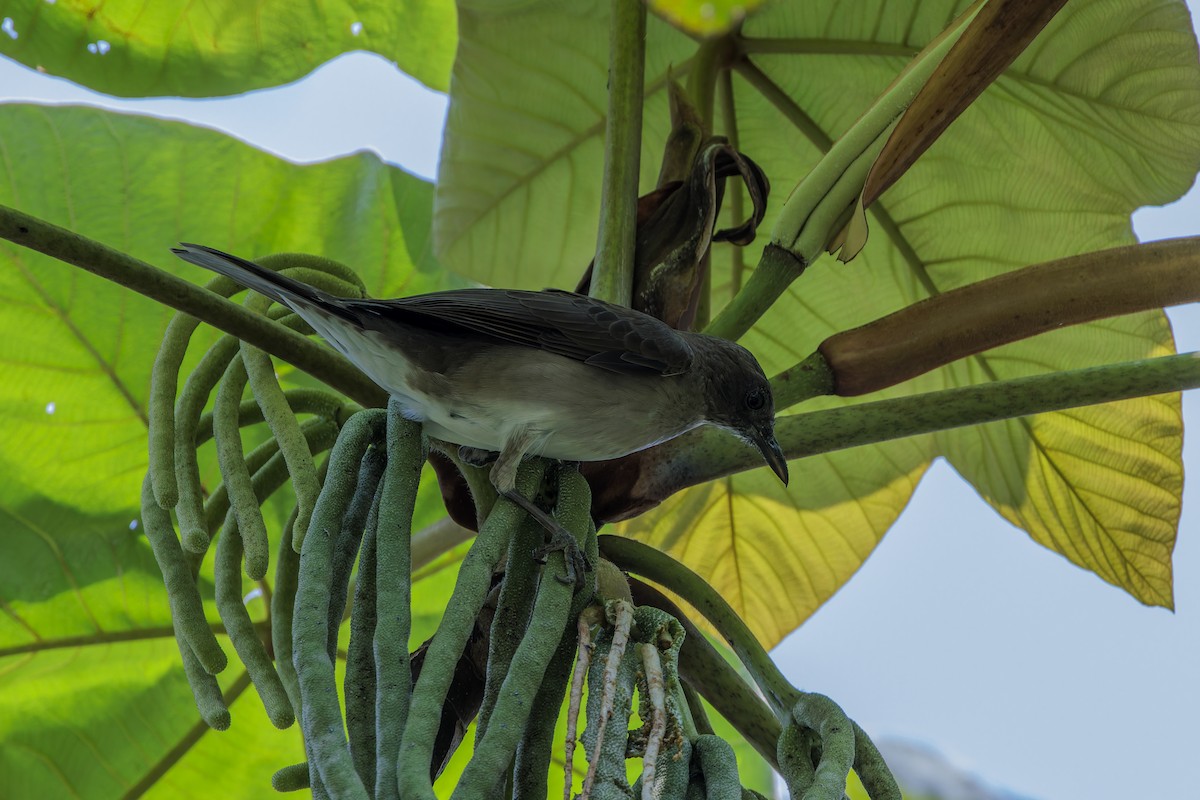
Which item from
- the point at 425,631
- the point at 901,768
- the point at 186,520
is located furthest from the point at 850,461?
the point at 186,520

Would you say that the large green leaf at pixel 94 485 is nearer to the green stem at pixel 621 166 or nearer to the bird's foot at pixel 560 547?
the green stem at pixel 621 166

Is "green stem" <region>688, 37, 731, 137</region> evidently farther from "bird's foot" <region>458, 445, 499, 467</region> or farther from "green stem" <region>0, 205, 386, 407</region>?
"green stem" <region>0, 205, 386, 407</region>

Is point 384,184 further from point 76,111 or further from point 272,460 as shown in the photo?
point 272,460

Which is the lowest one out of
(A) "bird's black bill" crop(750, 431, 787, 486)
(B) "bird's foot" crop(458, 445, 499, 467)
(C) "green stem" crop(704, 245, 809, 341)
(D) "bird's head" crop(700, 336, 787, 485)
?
(B) "bird's foot" crop(458, 445, 499, 467)

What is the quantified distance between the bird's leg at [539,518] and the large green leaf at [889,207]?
976mm

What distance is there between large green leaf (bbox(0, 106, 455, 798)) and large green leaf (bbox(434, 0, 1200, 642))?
537 millimetres

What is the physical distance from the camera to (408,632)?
2.92 feet

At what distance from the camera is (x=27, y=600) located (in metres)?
2.00

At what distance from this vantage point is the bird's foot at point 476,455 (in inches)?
54.7

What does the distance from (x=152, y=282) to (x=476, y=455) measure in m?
0.46

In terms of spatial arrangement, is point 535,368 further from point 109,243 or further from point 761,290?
point 109,243

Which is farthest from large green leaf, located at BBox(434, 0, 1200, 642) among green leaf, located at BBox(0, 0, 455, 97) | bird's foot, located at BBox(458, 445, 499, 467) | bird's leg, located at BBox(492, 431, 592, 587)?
bird's leg, located at BBox(492, 431, 592, 587)

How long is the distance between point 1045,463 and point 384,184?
133 cm

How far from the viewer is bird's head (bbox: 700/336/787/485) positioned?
4.69 ft
